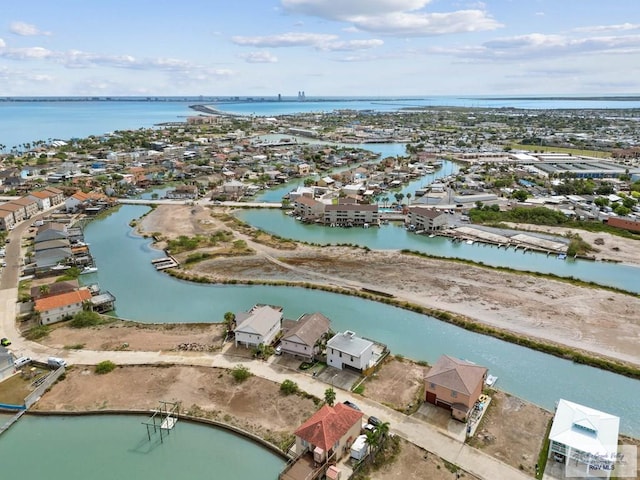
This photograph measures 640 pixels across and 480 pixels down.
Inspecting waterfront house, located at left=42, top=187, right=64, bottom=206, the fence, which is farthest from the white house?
waterfront house, located at left=42, top=187, right=64, bottom=206

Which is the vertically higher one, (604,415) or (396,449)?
(604,415)

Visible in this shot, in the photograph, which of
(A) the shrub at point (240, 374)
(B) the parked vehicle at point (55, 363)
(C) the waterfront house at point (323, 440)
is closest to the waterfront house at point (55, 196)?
(B) the parked vehicle at point (55, 363)

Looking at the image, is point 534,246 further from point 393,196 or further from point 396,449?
point 396,449

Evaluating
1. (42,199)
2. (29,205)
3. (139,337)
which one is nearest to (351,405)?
(139,337)

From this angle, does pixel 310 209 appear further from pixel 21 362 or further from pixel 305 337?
pixel 21 362

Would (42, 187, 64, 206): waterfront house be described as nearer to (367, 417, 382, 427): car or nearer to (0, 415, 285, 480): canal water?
(0, 415, 285, 480): canal water

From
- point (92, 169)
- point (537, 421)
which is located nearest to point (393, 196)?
point (537, 421)

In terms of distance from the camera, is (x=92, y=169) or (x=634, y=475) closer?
(x=634, y=475)
